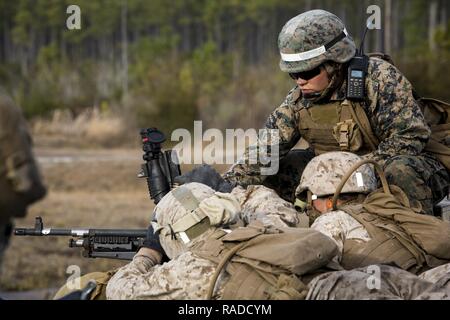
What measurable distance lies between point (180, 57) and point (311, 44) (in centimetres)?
3753

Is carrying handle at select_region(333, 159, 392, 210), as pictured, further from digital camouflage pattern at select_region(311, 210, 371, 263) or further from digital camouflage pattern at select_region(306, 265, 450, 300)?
digital camouflage pattern at select_region(306, 265, 450, 300)

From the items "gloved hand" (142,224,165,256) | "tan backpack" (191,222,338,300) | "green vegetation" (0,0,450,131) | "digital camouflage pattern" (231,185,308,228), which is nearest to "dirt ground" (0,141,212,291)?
"green vegetation" (0,0,450,131)

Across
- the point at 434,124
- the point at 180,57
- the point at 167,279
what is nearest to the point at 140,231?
the point at 167,279

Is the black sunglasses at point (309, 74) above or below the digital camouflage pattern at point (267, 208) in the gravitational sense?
above

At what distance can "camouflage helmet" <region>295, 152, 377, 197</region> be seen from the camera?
6.03 metres

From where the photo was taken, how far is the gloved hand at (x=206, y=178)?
6.66m

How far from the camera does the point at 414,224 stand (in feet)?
18.7

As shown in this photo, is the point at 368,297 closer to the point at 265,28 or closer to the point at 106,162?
the point at 106,162

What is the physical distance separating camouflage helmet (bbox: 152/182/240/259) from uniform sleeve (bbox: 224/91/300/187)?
221 centimetres

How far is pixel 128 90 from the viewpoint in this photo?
44.3m

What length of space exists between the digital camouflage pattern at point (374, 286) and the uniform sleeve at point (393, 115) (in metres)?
2.26

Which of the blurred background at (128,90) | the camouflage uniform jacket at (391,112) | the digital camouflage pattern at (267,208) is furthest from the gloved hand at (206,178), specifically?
the blurred background at (128,90)

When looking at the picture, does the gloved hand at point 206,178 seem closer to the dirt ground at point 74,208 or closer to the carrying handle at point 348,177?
the carrying handle at point 348,177

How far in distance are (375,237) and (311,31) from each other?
6.78 ft
